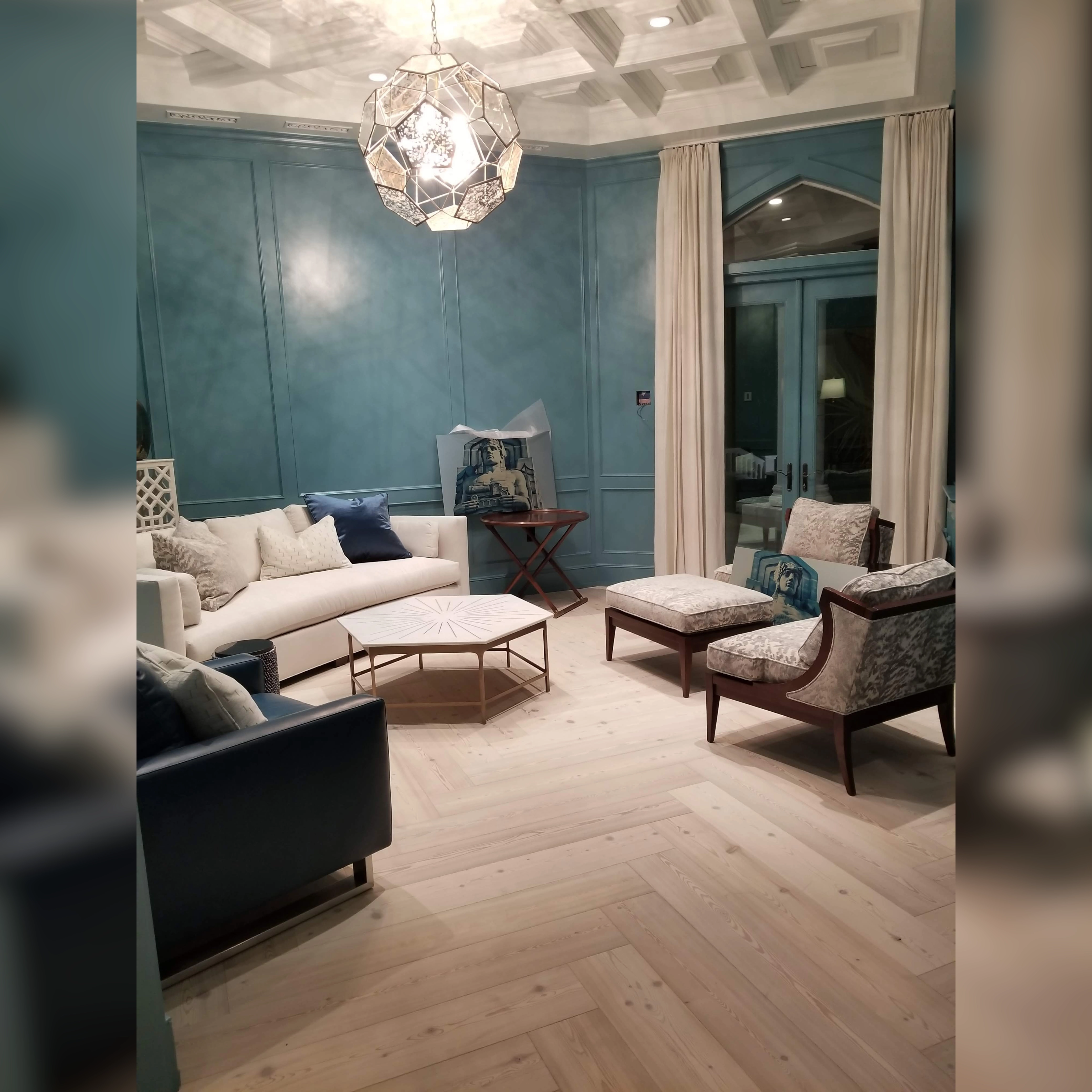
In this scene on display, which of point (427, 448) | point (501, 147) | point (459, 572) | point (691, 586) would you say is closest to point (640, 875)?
point (691, 586)

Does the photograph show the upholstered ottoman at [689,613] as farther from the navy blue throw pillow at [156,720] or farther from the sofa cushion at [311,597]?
the navy blue throw pillow at [156,720]

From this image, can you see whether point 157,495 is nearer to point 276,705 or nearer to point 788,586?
point 276,705

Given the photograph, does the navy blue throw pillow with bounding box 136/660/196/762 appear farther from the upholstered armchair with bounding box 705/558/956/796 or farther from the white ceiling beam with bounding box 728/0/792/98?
the white ceiling beam with bounding box 728/0/792/98

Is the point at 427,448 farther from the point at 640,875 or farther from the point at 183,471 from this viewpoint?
the point at 640,875

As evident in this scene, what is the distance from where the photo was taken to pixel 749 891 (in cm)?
233

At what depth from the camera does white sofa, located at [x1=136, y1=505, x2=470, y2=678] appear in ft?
11.4

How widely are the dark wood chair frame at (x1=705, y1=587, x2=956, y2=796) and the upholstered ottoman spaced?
1.89 ft

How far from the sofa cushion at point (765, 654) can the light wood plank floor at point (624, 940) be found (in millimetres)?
343

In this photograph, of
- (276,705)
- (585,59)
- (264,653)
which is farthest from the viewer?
(585,59)

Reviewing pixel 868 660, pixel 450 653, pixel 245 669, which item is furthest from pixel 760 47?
pixel 245 669

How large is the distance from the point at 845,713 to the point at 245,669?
6.72 feet

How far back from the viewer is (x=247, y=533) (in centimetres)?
462

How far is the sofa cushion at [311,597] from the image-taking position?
3.73m
